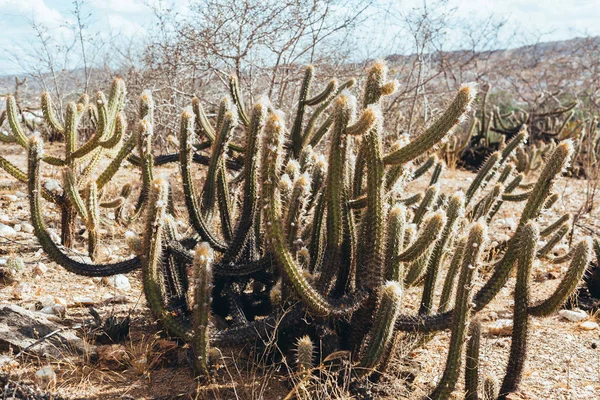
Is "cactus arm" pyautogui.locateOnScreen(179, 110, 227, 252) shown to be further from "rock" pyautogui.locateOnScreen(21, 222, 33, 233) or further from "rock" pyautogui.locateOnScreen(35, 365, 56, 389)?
"rock" pyautogui.locateOnScreen(21, 222, 33, 233)

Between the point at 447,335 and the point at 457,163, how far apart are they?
297 inches

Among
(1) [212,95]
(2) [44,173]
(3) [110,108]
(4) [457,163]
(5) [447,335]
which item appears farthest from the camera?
(4) [457,163]

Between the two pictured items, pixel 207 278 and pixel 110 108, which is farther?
pixel 110 108

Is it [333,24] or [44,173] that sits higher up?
[333,24]

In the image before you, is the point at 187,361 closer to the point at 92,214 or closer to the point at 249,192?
the point at 249,192

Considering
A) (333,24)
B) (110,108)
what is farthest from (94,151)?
(333,24)

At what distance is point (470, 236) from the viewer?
271cm

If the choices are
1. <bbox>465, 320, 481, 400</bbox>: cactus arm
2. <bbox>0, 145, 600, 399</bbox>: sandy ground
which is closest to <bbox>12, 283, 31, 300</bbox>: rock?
<bbox>0, 145, 600, 399</bbox>: sandy ground

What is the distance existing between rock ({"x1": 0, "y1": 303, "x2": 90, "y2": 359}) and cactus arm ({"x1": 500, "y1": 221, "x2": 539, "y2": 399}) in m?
2.27

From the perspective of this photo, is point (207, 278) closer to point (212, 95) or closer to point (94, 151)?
point (94, 151)

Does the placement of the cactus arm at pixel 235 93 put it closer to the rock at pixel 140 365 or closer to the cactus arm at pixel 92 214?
the cactus arm at pixel 92 214

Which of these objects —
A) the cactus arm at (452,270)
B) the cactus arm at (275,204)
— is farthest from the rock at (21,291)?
the cactus arm at (452,270)

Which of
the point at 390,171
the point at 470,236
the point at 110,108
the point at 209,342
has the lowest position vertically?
the point at 209,342

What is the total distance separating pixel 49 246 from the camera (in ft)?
11.2
